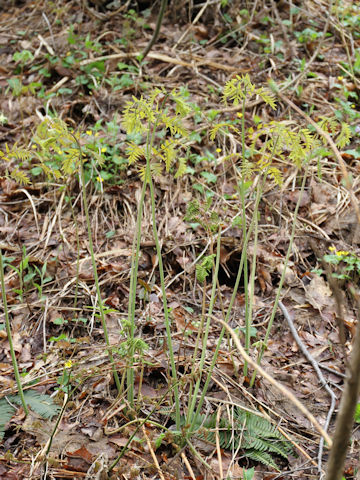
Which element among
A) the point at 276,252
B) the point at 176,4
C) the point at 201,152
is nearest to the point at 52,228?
the point at 201,152

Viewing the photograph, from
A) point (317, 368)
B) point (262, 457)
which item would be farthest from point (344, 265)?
point (262, 457)

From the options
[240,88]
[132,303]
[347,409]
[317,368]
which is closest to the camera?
[347,409]

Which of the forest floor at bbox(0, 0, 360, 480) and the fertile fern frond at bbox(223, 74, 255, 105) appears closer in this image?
the fertile fern frond at bbox(223, 74, 255, 105)

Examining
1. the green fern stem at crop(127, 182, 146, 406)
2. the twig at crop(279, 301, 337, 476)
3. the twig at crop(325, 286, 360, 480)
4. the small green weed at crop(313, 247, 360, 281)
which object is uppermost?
the twig at crop(325, 286, 360, 480)

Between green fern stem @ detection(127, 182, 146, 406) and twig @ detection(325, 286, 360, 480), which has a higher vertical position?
twig @ detection(325, 286, 360, 480)

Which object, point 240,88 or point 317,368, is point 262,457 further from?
point 240,88

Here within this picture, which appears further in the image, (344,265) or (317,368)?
(344,265)

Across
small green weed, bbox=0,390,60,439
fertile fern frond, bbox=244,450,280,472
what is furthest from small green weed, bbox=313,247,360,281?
small green weed, bbox=0,390,60,439

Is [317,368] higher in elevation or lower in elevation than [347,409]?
lower

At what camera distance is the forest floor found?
6.52 feet

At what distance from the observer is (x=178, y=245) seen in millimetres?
3098

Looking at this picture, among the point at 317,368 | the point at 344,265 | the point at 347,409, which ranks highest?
the point at 347,409

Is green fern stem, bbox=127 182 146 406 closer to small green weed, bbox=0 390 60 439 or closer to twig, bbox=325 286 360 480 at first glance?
small green weed, bbox=0 390 60 439

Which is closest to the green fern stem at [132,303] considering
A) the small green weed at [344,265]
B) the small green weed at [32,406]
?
the small green weed at [32,406]
